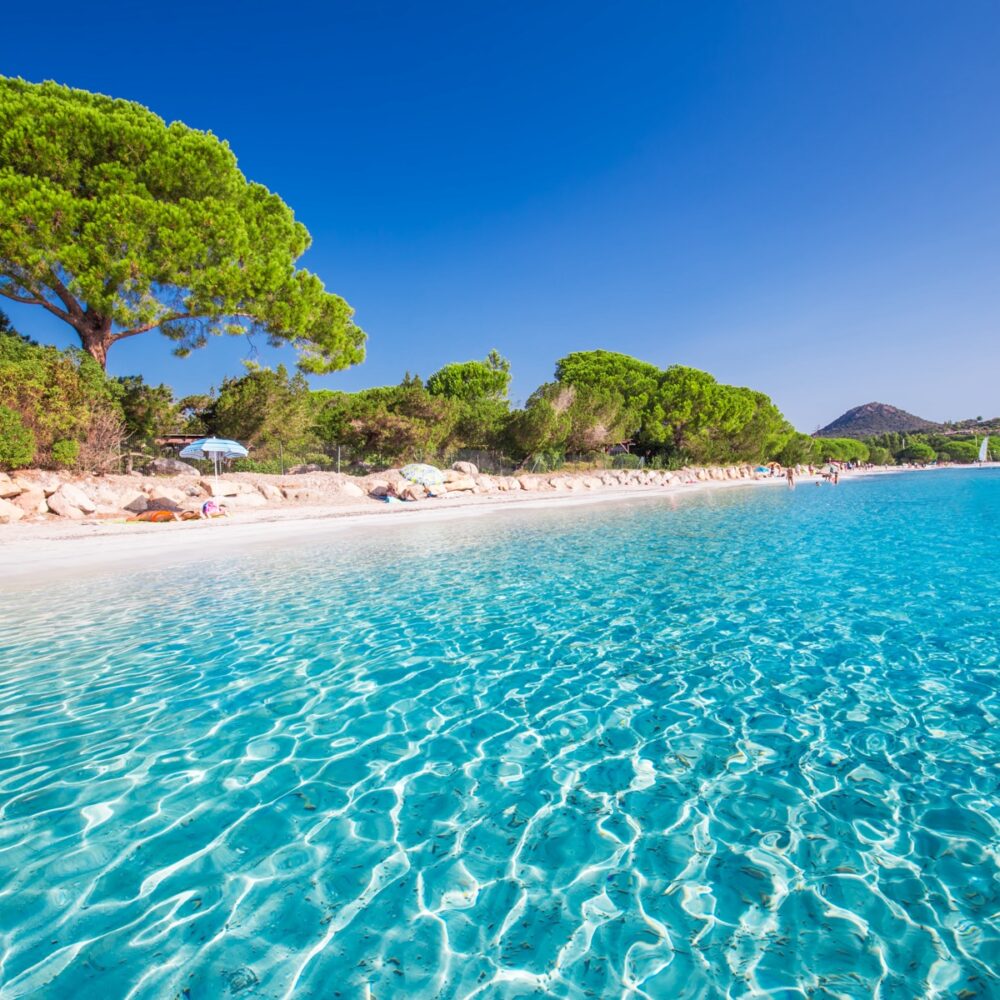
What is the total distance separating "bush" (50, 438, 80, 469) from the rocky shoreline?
454 millimetres

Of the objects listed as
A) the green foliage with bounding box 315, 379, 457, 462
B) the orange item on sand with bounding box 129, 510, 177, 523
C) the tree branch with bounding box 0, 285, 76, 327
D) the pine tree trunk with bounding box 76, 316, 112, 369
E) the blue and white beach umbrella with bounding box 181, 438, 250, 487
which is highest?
the tree branch with bounding box 0, 285, 76, 327

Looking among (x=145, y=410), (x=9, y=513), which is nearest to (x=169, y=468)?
(x=145, y=410)

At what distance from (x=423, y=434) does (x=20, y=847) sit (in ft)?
95.7

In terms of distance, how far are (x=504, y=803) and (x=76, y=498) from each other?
19.8m

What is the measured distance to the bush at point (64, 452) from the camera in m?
19.0

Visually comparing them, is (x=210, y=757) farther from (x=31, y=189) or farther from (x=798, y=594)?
(x=31, y=189)

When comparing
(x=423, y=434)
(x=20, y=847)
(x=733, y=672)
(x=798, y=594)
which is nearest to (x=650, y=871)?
(x=733, y=672)

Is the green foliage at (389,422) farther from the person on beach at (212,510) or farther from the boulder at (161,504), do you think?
the boulder at (161,504)

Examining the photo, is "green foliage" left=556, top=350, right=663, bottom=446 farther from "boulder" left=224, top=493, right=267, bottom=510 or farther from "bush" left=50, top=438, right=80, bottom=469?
"bush" left=50, top=438, right=80, bottom=469

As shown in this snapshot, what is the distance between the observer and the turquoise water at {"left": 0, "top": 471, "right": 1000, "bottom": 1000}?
2422 millimetres

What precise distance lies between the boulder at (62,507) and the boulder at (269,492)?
22.6ft

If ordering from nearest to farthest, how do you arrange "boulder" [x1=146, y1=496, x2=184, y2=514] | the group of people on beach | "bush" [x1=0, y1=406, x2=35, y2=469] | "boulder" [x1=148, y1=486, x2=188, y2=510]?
1. "bush" [x1=0, y1=406, x2=35, y2=469]
2. the group of people on beach
3. "boulder" [x1=146, y1=496, x2=184, y2=514]
4. "boulder" [x1=148, y1=486, x2=188, y2=510]

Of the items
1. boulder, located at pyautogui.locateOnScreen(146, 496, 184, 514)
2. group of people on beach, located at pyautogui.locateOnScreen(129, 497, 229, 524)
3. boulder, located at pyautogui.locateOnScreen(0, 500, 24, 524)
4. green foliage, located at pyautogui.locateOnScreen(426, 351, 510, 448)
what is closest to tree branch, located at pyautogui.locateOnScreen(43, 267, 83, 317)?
boulder, located at pyautogui.locateOnScreen(146, 496, 184, 514)

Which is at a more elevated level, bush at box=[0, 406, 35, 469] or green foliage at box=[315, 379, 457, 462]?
green foliage at box=[315, 379, 457, 462]
